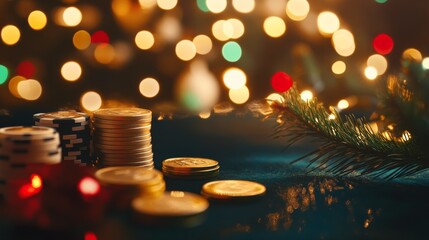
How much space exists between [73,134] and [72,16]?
1620 millimetres

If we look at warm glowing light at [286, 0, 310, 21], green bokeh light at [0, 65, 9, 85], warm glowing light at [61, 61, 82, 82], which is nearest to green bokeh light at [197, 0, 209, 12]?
warm glowing light at [286, 0, 310, 21]

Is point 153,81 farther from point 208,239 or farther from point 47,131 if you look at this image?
point 208,239

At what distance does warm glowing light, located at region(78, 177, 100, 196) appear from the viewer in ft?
3.06

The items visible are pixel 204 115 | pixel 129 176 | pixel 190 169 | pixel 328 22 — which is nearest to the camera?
pixel 129 176

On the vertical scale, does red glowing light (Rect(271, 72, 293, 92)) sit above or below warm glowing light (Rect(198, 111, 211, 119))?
above

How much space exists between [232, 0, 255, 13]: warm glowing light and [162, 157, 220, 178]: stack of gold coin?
1.69m

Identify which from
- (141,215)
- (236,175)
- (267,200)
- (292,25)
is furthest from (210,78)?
(141,215)

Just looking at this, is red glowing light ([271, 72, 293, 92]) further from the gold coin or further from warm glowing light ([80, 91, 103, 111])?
the gold coin

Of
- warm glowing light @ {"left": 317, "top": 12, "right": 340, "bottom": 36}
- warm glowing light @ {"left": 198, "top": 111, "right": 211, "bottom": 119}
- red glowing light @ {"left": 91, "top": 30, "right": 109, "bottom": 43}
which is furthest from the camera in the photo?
warm glowing light @ {"left": 317, "top": 12, "right": 340, "bottom": 36}

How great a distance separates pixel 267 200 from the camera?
1.18 meters

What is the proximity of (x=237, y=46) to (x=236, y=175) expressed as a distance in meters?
1.73

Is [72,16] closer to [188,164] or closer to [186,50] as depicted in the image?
[186,50]

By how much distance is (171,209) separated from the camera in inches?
38.5

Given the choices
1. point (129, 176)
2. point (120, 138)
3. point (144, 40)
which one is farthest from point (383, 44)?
point (129, 176)
